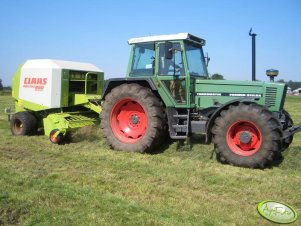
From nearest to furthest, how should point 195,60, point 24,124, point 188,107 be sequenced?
point 188,107, point 195,60, point 24,124

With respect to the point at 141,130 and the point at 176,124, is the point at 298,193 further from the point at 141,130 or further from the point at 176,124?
the point at 141,130

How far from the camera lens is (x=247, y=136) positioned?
601 cm

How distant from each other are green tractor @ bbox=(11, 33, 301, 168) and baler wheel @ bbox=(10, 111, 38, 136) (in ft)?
2.17

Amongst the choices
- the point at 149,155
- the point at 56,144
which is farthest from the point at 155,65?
the point at 56,144

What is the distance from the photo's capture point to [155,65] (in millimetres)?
7230

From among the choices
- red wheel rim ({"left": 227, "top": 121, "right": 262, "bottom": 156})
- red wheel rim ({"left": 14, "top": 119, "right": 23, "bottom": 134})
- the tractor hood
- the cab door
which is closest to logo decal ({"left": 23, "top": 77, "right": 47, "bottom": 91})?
red wheel rim ({"left": 14, "top": 119, "right": 23, "bottom": 134})

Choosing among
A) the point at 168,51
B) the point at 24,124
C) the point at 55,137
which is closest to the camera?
the point at 168,51

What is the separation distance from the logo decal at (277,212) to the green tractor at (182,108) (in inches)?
63.0

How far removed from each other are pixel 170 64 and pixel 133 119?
1.37 meters

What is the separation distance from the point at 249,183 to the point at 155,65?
10.3 ft

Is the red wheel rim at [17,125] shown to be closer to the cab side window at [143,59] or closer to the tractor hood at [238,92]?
the cab side window at [143,59]

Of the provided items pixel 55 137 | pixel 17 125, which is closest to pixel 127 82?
pixel 55 137

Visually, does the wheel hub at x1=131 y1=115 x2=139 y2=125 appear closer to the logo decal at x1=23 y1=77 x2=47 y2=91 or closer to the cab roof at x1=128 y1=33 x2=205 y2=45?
the cab roof at x1=128 y1=33 x2=205 y2=45

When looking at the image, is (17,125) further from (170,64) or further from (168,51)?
(168,51)
